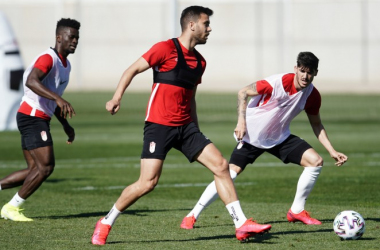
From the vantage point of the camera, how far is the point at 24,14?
1822 inches

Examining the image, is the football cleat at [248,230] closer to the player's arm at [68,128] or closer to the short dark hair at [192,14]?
the short dark hair at [192,14]

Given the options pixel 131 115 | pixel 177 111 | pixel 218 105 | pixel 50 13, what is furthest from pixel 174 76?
pixel 50 13

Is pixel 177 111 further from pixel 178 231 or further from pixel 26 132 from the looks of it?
pixel 26 132

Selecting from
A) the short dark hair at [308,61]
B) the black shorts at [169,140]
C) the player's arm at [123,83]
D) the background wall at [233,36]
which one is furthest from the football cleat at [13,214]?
the background wall at [233,36]

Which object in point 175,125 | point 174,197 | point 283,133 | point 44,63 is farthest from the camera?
point 174,197

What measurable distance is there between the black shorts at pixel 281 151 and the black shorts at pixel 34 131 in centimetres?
254

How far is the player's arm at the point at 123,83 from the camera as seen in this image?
27.8ft

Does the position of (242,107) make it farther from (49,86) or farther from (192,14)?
(49,86)

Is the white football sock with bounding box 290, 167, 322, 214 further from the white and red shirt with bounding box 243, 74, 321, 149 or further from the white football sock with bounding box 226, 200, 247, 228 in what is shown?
the white football sock with bounding box 226, 200, 247, 228

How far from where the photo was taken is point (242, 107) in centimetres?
980

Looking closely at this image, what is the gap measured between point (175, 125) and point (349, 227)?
2253mm

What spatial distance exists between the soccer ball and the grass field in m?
0.10

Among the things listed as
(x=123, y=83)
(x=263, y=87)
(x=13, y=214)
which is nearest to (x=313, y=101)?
(x=263, y=87)

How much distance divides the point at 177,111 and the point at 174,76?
0.40 metres
